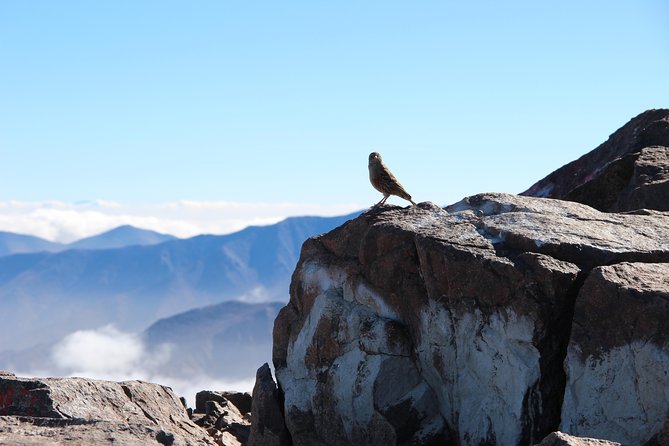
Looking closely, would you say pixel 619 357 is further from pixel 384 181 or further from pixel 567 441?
pixel 384 181

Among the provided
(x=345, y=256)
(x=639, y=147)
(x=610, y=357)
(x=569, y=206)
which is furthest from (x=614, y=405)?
(x=639, y=147)

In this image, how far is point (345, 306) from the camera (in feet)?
61.0

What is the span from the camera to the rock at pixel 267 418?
19.0 meters

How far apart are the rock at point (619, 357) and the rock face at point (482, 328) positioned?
0.02 metres

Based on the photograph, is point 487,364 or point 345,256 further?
point 345,256

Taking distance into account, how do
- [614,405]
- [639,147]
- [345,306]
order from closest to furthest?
[614,405], [345,306], [639,147]

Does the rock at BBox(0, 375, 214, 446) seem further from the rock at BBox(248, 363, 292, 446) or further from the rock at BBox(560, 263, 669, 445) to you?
the rock at BBox(560, 263, 669, 445)

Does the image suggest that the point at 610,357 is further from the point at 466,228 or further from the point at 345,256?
the point at 345,256

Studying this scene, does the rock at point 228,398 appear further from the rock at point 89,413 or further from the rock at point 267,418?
the rock at point 267,418

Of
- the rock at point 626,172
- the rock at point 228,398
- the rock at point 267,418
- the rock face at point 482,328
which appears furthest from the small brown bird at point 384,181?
the rock at point 228,398

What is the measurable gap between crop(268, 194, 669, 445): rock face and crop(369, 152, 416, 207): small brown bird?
137 centimetres

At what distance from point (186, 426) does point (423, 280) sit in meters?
6.59

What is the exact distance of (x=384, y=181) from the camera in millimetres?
21359

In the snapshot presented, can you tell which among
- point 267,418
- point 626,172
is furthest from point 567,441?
point 626,172
